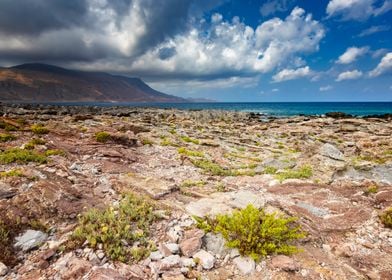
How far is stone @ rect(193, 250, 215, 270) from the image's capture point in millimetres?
6516

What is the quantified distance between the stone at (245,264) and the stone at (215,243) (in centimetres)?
47

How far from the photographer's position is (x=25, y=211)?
24.9 ft

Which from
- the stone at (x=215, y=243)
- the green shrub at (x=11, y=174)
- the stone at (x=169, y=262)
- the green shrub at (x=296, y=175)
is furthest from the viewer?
the green shrub at (x=296, y=175)

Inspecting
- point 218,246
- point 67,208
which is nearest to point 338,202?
point 218,246

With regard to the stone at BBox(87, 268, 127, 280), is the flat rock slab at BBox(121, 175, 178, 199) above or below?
below

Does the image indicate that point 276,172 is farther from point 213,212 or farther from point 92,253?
point 92,253

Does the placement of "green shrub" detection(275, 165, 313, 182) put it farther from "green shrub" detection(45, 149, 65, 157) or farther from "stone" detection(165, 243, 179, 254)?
"green shrub" detection(45, 149, 65, 157)

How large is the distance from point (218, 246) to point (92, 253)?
3222 millimetres

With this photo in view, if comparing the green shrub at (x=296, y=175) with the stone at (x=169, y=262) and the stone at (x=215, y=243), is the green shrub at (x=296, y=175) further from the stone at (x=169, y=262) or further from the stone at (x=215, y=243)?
the stone at (x=169, y=262)

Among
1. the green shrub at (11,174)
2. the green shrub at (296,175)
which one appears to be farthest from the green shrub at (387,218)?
the green shrub at (11,174)

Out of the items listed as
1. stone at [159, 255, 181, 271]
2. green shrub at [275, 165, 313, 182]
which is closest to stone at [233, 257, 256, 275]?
stone at [159, 255, 181, 271]

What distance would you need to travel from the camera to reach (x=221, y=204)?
382 inches

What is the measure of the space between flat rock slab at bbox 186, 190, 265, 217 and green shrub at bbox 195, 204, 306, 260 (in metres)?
0.90

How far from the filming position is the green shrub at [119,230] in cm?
659
